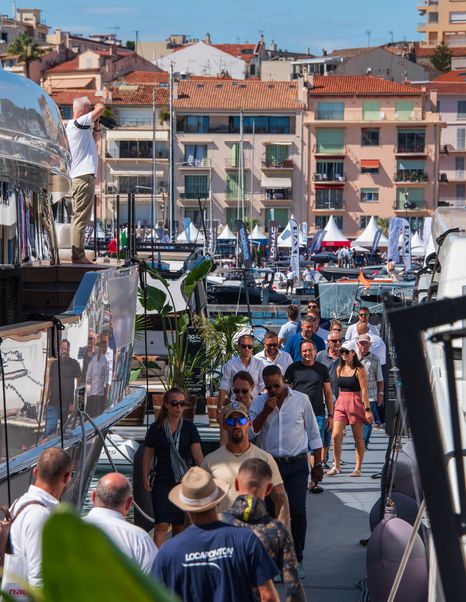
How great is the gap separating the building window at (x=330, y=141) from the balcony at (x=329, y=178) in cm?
196

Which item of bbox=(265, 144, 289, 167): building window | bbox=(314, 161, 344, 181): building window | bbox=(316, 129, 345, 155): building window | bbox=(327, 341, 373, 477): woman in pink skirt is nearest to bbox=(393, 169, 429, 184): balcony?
bbox=(314, 161, 344, 181): building window

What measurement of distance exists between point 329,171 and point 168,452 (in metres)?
89.6

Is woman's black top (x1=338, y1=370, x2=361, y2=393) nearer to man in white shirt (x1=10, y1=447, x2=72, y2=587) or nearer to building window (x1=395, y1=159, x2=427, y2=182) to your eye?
man in white shirt (x1=10, y1=447, x2=72, y2=587)

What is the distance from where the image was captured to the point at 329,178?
9681cm

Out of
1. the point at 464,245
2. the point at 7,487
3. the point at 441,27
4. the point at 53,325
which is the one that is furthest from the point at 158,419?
the point at 441,27

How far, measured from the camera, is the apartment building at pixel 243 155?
96562mm

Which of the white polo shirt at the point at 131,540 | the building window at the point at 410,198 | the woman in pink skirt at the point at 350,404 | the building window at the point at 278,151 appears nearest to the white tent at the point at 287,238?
the building window at the point at 278,151

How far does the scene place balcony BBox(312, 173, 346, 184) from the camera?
96500 millimetres

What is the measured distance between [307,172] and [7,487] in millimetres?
91406

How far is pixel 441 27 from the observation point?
14725 cm

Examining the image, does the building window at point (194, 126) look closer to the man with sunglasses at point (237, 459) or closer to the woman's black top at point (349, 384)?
the woman's black top at point (349, 384)

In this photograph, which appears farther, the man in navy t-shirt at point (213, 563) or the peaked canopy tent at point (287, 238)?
the peaked canopy tent at point (287, 238)

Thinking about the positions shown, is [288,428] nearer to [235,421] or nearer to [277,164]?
[235,421]

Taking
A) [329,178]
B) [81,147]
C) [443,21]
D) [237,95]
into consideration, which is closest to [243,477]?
[81,147]
